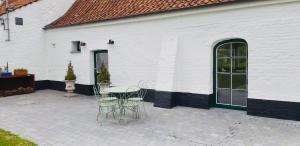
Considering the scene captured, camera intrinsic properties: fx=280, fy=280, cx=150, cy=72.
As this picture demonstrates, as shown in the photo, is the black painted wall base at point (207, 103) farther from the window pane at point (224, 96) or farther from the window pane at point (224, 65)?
the window pane at point (224, 65)

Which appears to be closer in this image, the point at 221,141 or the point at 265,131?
the point at 221,141

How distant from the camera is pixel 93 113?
9180 millimetres

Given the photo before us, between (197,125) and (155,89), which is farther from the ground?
(155,89)

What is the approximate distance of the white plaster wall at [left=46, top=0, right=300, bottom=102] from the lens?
25.1 ft

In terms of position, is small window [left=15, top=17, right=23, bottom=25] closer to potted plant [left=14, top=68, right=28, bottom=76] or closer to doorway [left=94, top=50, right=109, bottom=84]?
potted plant [left=14, top=68, right=28, bottom=76]

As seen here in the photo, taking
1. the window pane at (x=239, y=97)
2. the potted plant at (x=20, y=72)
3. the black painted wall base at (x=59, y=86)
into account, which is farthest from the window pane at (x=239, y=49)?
the potted plant at (x=20, y=72)

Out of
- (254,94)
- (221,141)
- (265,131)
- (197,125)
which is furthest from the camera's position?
(254,94)

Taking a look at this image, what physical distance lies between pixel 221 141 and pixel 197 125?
1.35m

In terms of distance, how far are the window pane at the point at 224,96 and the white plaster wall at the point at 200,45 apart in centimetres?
40

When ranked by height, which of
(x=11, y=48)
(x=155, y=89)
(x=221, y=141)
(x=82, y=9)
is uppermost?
(x=82, y=9)

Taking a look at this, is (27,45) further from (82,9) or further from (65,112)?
(65,112)

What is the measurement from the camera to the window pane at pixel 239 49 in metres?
8.76

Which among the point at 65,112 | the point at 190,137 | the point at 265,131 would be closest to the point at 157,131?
the point at 190,137

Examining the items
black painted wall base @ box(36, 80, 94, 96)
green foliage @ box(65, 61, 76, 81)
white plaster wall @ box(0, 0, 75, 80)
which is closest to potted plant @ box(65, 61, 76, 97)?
green foliage @ box(65, 61, 76, 81)
